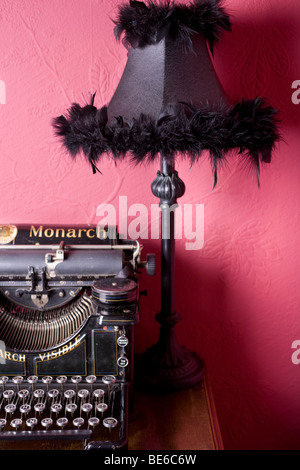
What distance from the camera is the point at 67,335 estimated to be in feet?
5.04

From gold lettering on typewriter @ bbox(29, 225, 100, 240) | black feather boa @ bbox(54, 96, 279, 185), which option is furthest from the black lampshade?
gold lettering on typewriter @ bbox(29, 225, 100, 240)

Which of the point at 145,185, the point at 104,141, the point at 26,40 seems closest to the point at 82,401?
the point at 104,141

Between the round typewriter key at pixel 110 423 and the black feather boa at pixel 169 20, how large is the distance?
3.86 feet

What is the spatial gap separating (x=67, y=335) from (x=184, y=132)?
0.79 metres

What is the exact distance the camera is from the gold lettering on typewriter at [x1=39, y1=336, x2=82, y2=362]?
1441mm

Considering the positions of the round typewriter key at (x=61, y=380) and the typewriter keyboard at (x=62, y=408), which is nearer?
the typewriter keyboard at (x=62, y=408)

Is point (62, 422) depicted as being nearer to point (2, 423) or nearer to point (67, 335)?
point (2, 423)

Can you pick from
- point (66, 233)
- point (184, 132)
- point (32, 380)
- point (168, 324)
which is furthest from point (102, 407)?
point (184, 132)

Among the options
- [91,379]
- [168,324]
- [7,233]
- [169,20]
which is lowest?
[91,379]

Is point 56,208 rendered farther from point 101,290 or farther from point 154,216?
point 101,290

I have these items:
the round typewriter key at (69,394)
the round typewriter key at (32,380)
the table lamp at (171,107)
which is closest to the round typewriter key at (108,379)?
the round typewriter key at (69,394)

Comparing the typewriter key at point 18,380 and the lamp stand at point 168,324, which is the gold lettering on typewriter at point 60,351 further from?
the lamp stand at point 168,324

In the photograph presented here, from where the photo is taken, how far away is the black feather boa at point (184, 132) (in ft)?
4.34

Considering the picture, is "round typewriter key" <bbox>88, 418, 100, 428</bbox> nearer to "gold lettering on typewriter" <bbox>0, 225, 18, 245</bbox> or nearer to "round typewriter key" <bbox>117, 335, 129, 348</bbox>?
"round typewriter key" <bbox>117, 335, 129, 348</bbox>
